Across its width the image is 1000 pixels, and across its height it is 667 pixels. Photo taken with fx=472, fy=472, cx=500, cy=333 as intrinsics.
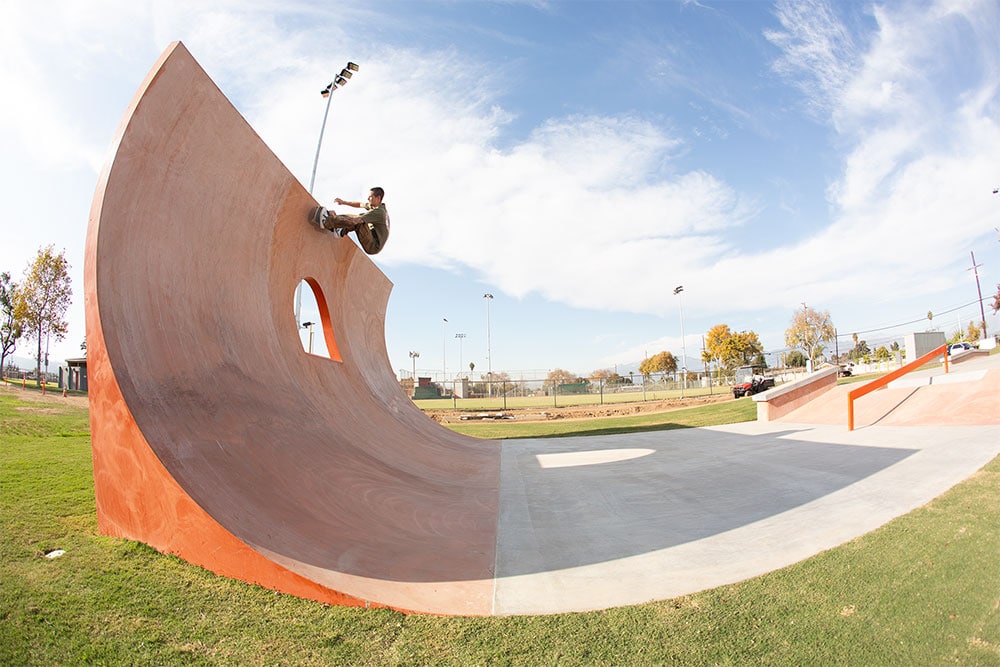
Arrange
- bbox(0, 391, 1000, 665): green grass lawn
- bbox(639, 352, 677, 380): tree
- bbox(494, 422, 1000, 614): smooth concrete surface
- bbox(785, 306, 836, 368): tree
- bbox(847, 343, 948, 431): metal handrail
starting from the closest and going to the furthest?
bbox(0, 391, 1000, 665): green grass lawn < bbox(494, 422, 1000, 614): smooth concrete surface < bbox(847, 343, 948, 431): metal handrail < bbox(785, 306, 836, 368): tree < bbox(639, 352, 677, 380): tree

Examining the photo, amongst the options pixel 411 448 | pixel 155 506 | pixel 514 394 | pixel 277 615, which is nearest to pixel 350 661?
pixel 277 615

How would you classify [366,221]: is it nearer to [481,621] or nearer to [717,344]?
[481,621]

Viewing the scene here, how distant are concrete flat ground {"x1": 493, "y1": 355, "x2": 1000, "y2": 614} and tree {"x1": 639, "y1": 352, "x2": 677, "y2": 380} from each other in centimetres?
Answer: 9295

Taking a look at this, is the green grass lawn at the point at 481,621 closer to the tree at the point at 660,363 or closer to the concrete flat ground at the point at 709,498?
the concrete flat ground at the point at 709,498

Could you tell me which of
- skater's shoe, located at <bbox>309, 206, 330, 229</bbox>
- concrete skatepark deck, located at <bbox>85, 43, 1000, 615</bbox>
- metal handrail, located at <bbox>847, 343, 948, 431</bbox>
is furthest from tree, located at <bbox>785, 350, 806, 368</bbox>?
skater's shoe, located at <bbox>309, 206, 330, 229</bbox>

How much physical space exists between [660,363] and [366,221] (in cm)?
10361

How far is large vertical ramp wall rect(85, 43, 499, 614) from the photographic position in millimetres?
2777

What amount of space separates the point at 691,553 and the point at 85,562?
12.3 feet

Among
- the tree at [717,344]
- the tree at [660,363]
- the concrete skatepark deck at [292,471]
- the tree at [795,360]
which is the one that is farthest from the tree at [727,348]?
the concrete skatepark deck at [292,471]

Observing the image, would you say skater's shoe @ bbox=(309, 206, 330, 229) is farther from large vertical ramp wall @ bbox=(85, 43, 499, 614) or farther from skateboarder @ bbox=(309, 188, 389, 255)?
large vertical ramp wall @ bbox=(85, 43, 499, 614)

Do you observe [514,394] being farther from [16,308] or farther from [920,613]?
[920,613]

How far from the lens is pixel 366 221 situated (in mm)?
7168

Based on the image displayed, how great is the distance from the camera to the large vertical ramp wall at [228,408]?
2.78 metres

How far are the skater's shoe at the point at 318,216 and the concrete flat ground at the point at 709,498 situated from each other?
4671mm
